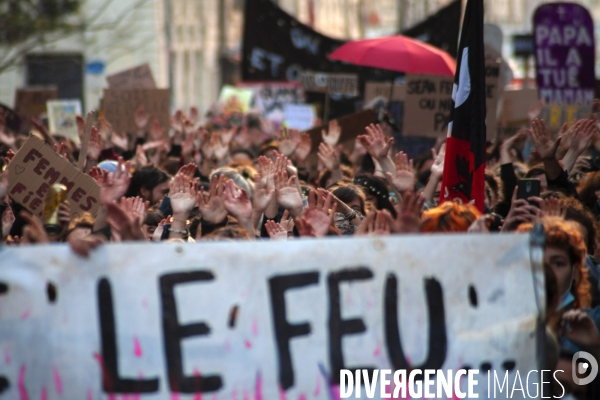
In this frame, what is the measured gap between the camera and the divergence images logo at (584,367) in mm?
3143

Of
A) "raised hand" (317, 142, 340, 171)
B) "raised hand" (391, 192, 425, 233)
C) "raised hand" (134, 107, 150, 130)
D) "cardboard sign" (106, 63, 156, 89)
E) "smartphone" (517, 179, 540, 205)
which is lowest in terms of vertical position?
"raised hand" (391, 192, 425, 233)

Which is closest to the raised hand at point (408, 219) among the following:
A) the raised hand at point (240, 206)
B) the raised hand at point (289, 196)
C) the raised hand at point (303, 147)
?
the raised hand at point (240, 206)

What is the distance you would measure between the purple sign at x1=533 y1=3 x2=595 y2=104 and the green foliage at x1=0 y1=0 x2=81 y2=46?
13.3 metres

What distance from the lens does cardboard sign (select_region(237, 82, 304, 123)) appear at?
14.0 m

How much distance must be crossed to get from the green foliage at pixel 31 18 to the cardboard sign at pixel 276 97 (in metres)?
7.84

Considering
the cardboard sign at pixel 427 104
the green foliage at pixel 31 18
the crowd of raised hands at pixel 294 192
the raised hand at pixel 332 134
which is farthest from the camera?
the green foliage at pixel 31 18

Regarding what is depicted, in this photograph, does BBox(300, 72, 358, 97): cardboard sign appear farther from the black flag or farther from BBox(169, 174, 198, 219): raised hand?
BBox(169, 174, 198, 219): raised hand

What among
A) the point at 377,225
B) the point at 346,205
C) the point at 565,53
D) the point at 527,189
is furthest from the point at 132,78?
the point at 377,225

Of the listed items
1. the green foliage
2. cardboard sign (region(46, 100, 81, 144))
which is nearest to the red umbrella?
cardboard sign (region(46, 100, 81, 144))

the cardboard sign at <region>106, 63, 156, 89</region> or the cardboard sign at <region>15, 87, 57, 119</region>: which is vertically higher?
the cardboard sign at <region>106, 63, 156, 89</region>

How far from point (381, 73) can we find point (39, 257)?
10.4 meters

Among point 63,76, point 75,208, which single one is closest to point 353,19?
point 63,76

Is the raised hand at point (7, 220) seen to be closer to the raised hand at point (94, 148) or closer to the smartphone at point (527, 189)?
the raised hand at point (94, 148)

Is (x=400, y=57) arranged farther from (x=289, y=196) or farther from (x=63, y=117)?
(x=289, y=196)
